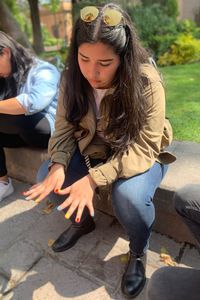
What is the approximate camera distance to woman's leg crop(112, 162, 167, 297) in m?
1.77

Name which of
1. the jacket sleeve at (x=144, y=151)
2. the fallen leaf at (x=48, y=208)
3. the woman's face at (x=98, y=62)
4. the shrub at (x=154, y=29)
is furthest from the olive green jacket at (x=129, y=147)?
the shrub at (x=154, y=29)

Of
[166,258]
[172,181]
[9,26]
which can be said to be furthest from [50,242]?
[9,26]

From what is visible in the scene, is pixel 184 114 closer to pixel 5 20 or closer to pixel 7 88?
pixel 7 88

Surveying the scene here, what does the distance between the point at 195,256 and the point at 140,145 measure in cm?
85

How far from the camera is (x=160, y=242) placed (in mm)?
2293

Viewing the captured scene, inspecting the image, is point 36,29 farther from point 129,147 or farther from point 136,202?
point 136,202

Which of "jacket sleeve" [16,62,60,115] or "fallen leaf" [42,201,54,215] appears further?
"fallen leaf" [42,201,54,215]

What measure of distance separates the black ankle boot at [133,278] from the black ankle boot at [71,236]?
428mm

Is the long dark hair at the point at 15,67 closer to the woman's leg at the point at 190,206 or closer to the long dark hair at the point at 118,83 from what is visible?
the long dark hair at the point at 118,83

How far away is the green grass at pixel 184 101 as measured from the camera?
3186 millimetres

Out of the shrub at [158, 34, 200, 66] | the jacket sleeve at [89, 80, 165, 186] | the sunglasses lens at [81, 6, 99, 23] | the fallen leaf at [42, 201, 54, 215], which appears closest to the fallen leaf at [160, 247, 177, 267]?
the jacket sleeve at [89, 80, 165, 186]

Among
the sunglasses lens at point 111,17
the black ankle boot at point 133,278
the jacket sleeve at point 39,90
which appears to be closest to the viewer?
the sunglasses lens at point 111,17

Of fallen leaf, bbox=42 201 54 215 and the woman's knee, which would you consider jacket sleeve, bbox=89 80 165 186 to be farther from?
fallen leaf, bbox=42 201 54 215

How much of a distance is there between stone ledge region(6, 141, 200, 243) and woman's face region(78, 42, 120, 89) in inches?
32.5
